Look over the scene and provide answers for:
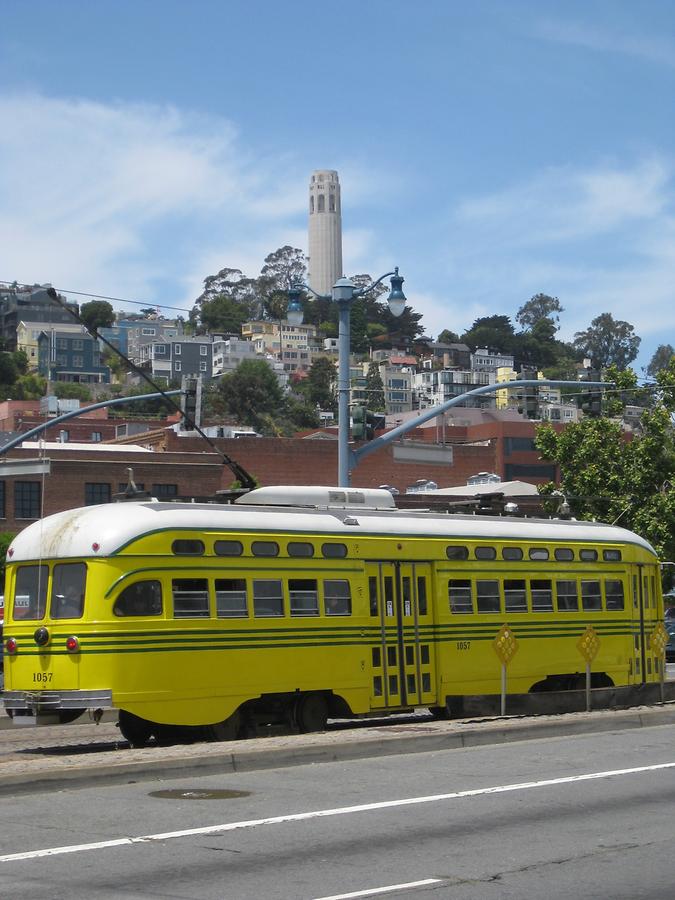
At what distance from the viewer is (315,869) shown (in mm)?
9461

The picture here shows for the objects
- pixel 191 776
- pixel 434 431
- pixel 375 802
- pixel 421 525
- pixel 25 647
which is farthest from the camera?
pixel 434 431

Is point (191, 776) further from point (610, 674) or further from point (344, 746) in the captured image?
point (610, 674)

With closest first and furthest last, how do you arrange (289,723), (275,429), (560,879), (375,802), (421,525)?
1. (560,879)
2. (375,802)
3. (289,723)
4. (421,525)
5. (275,429)

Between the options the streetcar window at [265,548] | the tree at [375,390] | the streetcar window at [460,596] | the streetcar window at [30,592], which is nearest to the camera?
the streetcar window at [30,592]

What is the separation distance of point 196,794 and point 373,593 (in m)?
7.62

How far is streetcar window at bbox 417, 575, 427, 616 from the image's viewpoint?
2058 cm

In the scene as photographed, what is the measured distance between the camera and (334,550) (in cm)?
1955

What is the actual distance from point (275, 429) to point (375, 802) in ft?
409

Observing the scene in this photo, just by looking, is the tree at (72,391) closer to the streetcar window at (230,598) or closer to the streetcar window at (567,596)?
the streetcar window at (567,596)

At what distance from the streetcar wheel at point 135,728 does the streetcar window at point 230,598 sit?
166 centimetres

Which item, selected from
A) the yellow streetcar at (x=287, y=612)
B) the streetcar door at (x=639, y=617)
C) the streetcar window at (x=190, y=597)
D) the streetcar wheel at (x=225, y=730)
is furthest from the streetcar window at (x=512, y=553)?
the streetcar window at (x=190, y=597)

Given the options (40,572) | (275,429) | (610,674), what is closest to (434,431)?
(275,429)

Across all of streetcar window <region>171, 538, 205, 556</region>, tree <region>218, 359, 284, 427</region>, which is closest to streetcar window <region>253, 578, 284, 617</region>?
streetcar window <region>171, 538, 205, 556</region>

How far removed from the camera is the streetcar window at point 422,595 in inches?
810
